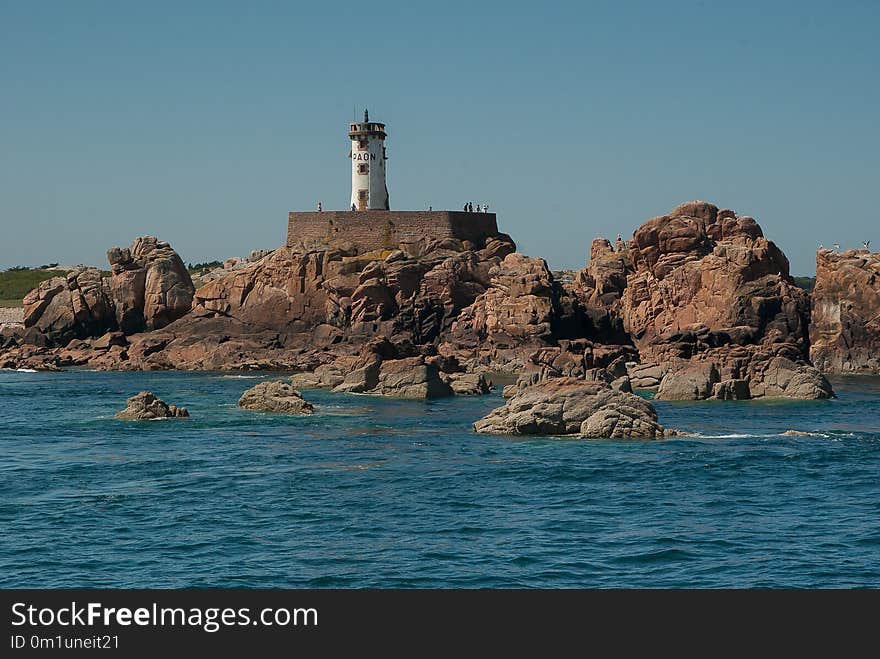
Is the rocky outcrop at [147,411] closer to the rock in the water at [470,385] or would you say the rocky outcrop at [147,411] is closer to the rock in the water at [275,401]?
the rock in the water at [275,401]

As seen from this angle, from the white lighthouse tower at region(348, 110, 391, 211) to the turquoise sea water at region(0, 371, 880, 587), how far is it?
62.1 metres

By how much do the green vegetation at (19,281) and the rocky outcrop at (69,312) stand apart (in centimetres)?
4239

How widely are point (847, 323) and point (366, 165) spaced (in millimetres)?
50494

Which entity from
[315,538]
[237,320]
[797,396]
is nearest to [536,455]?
[315,538]

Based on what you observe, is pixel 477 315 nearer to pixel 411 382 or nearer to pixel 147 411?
pixel 411 382

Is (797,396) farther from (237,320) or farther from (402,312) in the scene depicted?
(237,320)

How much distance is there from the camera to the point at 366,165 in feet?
407

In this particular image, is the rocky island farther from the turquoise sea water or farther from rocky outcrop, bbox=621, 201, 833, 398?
the turquoise sea water

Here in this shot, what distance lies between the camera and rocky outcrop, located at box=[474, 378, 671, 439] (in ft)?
171

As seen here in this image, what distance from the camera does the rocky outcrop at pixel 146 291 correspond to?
110m

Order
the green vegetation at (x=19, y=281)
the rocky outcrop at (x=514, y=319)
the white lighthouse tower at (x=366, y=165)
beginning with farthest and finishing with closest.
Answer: the green vegetation at (x=19, y=281)
the white lighthouse tower at (x=366, y=165)
the rocky outcrop at (x=514, y=319)

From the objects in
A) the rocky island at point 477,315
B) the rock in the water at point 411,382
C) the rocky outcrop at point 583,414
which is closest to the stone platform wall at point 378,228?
the rocky island at point 477,315

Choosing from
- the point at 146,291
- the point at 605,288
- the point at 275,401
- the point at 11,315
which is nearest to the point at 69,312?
the point at 146,291

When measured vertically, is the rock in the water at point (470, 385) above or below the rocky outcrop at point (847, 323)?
below
